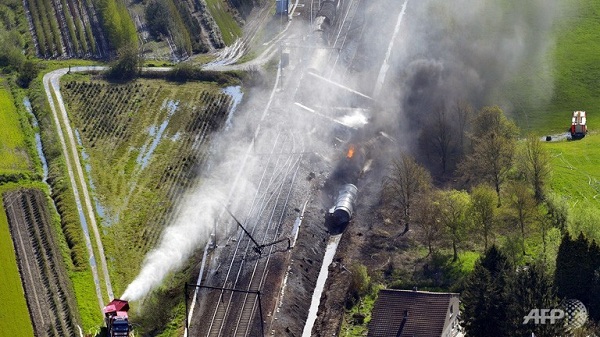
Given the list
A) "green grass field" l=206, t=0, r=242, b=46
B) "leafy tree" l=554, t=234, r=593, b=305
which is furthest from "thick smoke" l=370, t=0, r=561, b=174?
"leafy tree" l=554, t=234, r=593, b=305

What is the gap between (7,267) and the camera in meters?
96.9

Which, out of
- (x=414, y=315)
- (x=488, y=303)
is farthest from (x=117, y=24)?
(x=488, y=303)

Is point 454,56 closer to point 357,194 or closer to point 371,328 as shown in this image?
point 357,194

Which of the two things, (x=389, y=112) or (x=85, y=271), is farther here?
(x=389, y=112)

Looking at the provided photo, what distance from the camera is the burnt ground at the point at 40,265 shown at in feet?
293

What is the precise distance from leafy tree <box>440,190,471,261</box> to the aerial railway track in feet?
50.0

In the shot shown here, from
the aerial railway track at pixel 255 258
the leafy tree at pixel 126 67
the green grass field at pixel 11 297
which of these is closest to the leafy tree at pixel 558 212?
the aerial railway track at pixel 255 258

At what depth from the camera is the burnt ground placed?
8925cm

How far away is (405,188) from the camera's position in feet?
349

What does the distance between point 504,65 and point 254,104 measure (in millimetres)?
33739

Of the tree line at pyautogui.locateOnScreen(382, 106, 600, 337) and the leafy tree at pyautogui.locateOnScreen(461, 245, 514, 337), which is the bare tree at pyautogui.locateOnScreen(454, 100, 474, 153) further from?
the leafy tree at pyautogui.locateOnScreen(461, 245, 514, 337)

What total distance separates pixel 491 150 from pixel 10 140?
180ft

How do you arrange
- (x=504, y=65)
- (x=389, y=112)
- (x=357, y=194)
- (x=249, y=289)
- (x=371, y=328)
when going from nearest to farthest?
(x=371, y=328)
(x=249, y=289)
(x=357, y=194)
(x=389, y=112)
(x=504, y=65)

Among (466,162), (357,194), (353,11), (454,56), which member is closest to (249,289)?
(357,194)
